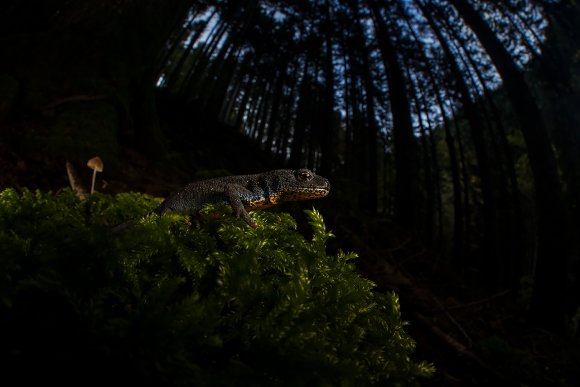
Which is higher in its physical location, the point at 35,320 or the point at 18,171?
the point at 35,320

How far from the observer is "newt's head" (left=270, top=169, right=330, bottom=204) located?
8.04ft

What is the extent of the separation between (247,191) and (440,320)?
5.08 m

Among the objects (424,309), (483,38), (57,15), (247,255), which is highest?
(483,38)

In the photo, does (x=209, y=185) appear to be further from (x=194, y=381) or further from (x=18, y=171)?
(x=18, y=171)

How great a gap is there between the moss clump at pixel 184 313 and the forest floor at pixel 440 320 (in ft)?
8.03

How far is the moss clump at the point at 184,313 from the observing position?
91 cm

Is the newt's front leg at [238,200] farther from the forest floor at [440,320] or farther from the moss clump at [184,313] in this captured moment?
the forest floor at [440,320]

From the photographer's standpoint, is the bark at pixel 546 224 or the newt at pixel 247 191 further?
the bark at pixel 546 224

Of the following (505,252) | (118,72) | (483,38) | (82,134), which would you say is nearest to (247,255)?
(82,134)

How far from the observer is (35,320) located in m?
0.96

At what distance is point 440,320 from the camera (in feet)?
18.4

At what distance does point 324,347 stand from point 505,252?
18.1 metres

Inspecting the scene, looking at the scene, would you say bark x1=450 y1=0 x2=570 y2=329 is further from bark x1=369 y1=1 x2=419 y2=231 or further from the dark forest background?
bark x1=369 y1=1 x2=419 y2=231

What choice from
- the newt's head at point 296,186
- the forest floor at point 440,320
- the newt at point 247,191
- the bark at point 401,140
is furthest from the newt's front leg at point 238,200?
the bark at point 401,140
